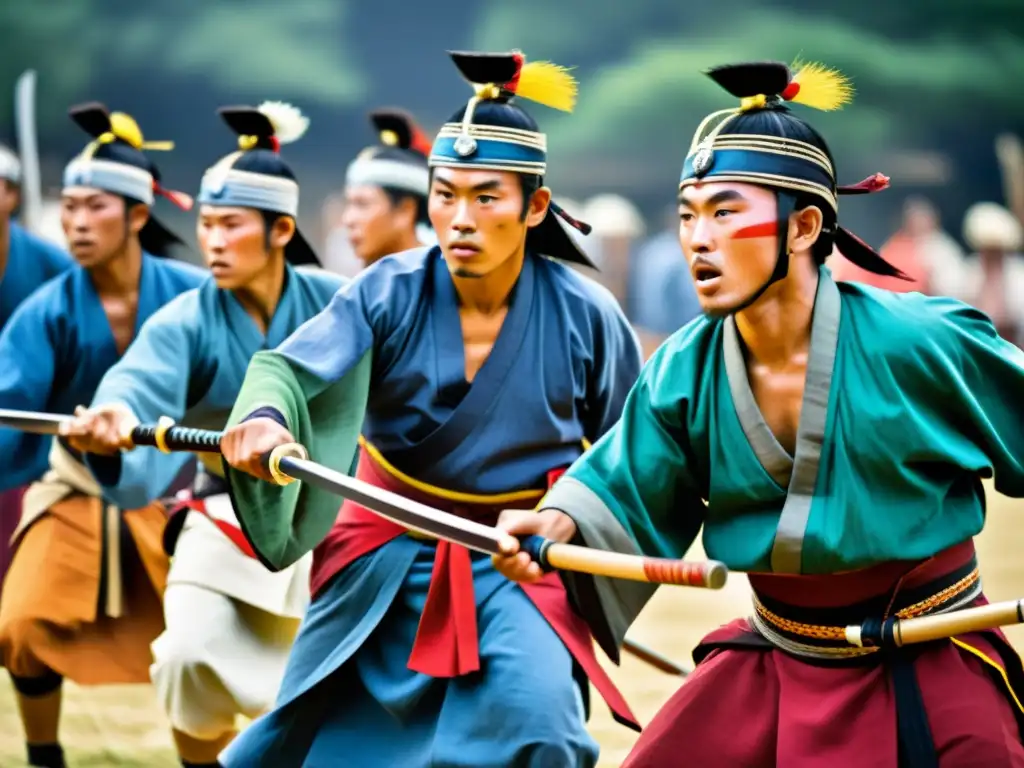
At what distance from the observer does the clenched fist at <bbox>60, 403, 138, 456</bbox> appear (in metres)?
4.15

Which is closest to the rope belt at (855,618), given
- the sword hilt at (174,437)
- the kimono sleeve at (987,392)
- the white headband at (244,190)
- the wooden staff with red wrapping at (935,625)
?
the wooden staff with red wrapping at (935,625)

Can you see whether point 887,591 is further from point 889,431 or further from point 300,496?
point 300,496

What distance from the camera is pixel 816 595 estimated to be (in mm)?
2844

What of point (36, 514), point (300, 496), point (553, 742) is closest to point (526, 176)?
point (300, 496)

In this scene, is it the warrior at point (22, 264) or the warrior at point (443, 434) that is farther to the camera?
the warrior at point (22, 264)

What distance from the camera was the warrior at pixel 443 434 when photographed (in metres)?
3.45

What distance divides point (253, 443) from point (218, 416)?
1.46m

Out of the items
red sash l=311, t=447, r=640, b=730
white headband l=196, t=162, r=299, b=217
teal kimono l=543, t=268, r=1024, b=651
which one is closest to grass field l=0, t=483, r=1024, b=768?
red sash l=311, t=447, r=640, b=730

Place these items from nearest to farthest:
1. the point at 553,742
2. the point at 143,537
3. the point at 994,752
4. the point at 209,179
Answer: the point at 994,752, the point at 553,742, the point at 209,179, the point at 143,537

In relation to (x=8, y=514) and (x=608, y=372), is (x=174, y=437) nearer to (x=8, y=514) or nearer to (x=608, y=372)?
(x=608, y=372)

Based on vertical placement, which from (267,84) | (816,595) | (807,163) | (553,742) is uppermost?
(267,84)

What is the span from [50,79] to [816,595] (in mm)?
12460

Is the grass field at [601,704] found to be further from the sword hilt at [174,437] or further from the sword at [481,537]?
the sword at [481,537]

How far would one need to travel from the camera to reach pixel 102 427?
13.6 ft
